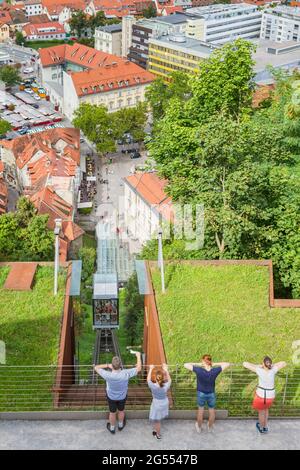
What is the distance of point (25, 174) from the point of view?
4584cm

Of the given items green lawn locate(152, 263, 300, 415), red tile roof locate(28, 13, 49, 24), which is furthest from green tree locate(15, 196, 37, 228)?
red tile roof locate(28, 13, 49, 24)

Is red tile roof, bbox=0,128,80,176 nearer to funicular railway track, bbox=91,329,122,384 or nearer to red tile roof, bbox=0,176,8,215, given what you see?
red tile roof, bbox=0,176,8,215

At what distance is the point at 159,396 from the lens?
32.9ft

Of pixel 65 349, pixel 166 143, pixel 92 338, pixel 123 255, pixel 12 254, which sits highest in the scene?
pixel 166 143

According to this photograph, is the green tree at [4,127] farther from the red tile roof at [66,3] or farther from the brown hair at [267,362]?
the red tile roof at [66,3]

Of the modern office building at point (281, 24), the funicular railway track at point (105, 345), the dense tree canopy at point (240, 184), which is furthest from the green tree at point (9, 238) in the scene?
the modern office building at point (281, 24)

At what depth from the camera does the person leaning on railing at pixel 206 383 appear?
998 cm

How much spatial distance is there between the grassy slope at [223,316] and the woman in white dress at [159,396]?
3629 millimetres

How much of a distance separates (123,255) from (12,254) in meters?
14.4

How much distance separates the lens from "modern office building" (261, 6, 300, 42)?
305 ft

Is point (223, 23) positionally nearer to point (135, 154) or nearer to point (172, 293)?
point (135, 154)

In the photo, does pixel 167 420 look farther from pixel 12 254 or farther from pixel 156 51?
pixel 156 51
